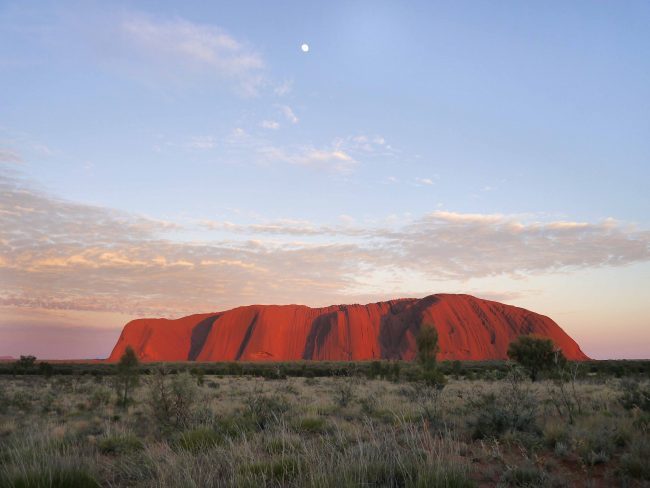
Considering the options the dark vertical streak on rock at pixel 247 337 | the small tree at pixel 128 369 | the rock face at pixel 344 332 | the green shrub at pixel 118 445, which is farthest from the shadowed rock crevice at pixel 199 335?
the green shrub at pixel 118 445

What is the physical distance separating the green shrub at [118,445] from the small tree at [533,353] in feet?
97.9

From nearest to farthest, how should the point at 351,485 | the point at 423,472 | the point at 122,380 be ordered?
the point at 351,485
the point at 423,472
the point at 122,380

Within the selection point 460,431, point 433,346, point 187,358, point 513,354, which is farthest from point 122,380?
→ point 187,358

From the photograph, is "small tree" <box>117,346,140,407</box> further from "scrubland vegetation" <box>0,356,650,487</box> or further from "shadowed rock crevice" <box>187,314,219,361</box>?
"shadowed rock crevice" <box>187,314,219,361</box>

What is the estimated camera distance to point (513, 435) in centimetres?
760

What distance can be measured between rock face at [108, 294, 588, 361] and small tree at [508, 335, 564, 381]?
68.1 meters

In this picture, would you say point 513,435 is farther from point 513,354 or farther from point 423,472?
point 513,354

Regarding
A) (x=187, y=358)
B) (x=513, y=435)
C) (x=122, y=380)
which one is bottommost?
(x=187, y=358)

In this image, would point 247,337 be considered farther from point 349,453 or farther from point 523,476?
point 523,476

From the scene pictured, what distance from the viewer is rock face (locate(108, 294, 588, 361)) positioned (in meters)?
107

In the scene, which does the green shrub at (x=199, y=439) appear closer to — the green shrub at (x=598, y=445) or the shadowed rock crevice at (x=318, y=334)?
the green shrub at (x=598, y=445)

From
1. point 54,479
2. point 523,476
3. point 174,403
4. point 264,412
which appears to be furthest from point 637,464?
point 174,403

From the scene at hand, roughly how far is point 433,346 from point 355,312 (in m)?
86.5

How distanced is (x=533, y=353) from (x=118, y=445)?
107ft
